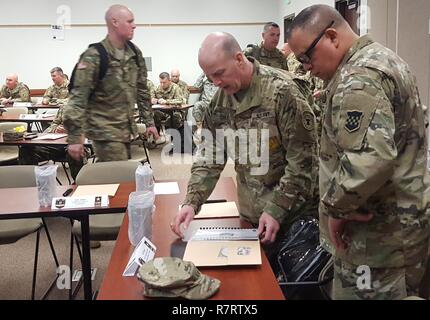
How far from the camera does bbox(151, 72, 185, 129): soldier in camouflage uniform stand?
308 inches

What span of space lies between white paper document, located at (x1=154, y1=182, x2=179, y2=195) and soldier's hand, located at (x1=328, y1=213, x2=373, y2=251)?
1120mm

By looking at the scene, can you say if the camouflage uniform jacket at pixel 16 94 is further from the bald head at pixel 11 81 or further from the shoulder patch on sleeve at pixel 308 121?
the shoulder patch on sleeve at pixel 308 121

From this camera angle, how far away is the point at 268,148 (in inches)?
68.1

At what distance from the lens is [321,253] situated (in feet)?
5.09

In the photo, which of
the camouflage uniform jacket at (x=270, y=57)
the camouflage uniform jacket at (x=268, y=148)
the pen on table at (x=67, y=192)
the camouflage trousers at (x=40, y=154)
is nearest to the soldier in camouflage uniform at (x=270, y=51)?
the camouflage uniform jacket at (x=270, y=57)

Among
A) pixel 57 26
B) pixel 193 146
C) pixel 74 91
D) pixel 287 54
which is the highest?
pixel 57 26

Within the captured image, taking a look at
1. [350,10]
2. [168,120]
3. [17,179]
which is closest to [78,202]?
[17,179]

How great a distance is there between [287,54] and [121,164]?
337 centimetres

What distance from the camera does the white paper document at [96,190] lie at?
7.69 ft

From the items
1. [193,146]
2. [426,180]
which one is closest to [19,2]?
[193,146]

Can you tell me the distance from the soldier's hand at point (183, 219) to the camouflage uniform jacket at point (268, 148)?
0.05 m

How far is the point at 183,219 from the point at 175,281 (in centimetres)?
52

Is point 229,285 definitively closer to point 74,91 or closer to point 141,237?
point 141,237

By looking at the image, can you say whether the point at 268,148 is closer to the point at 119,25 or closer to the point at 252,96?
the point at 252,96
